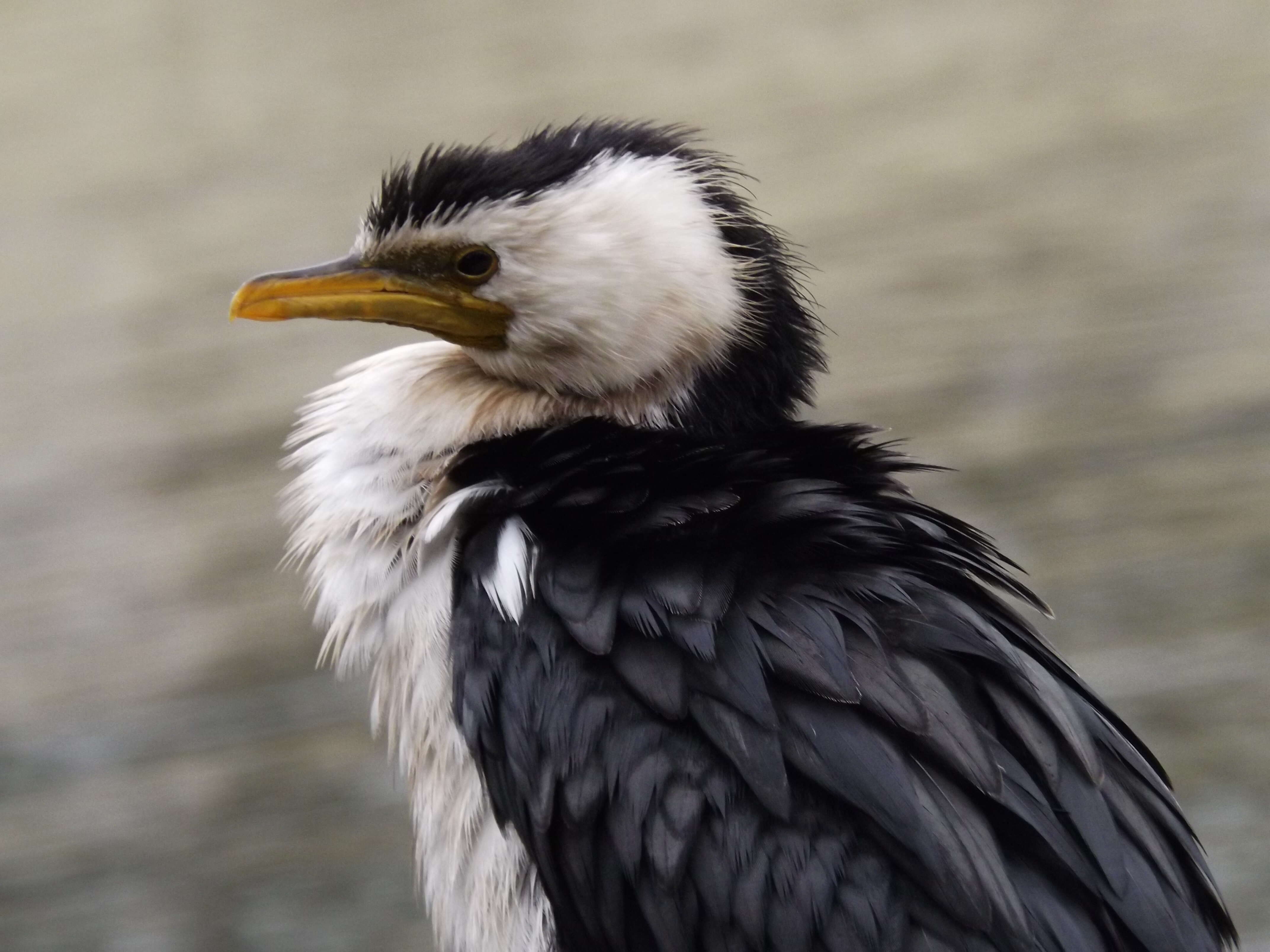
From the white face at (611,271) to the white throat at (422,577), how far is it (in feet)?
0.35

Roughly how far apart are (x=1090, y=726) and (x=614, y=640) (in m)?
0.74

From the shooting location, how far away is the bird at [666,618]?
6.37ft

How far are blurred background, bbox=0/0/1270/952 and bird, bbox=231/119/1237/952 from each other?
161 cm

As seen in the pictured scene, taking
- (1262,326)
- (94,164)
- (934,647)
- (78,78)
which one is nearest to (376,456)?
(934,647)

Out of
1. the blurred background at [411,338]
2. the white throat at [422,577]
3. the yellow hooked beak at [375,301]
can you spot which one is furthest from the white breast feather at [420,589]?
the blurred background at [411,338]

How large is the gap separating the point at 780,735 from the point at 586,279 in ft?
2.51

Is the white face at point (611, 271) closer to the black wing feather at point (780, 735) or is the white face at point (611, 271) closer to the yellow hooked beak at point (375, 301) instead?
the yellow hooked beak at point (375, 301)

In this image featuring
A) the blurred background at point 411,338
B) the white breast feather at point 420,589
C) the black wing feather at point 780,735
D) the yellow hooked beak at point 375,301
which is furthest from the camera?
the blurred background at point 411,338

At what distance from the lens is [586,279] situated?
224cm

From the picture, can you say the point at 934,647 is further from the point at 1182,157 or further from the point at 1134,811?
the point at 1182,157

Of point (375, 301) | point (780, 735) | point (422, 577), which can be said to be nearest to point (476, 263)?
point (375, 301)

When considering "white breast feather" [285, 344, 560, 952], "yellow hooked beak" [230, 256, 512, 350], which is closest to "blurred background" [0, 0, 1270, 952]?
"white breast feather" [285, 344, 560, 952]

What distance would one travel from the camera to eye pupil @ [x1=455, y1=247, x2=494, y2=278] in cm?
228

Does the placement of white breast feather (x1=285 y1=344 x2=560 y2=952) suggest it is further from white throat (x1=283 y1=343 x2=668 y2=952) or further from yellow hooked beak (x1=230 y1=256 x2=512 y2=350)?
yellow hooked beak (x1=230 y1=256 x2=512 y2=350)
